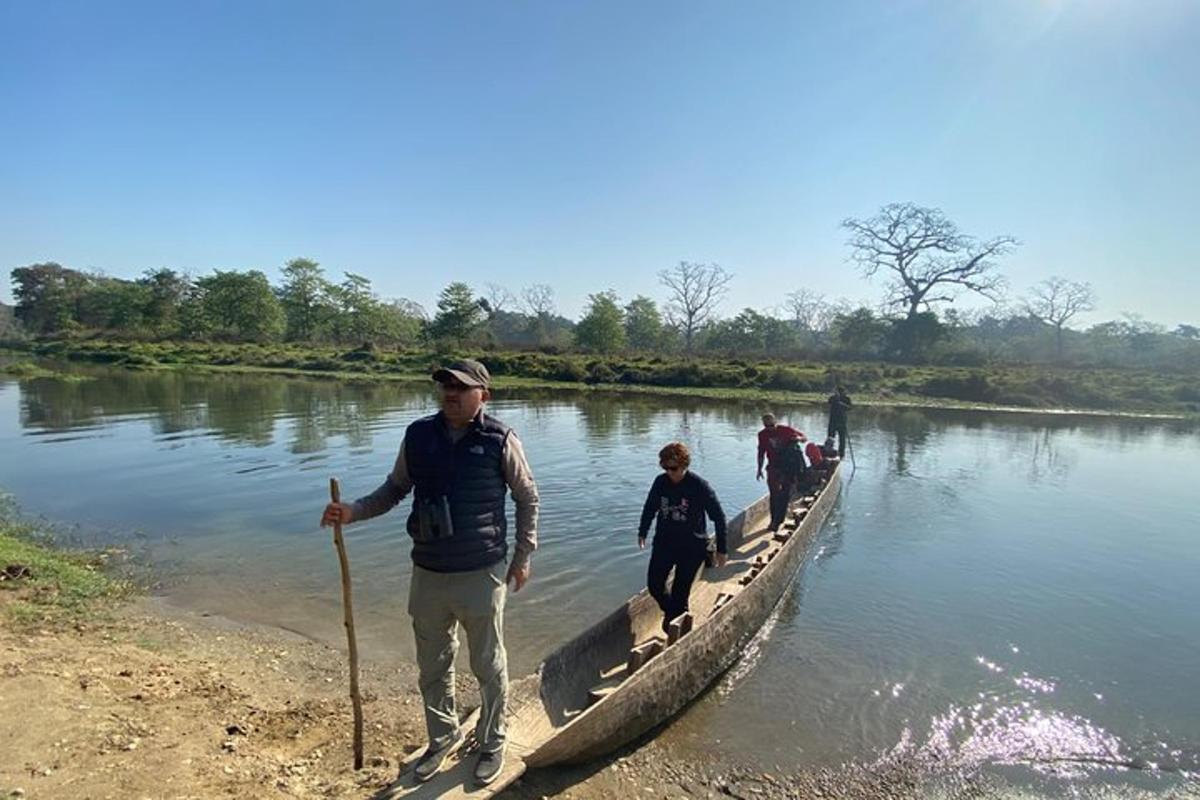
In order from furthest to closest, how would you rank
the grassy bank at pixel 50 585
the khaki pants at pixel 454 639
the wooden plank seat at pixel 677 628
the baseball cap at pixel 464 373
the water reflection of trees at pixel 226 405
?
the water reflection of trees at pixel 226 405
the grassy bank at pixel 50 585
the wooden plank seat at pixel 677 628
the khaki pants at pixel 454 639
the baseball cap at pixel 464 373

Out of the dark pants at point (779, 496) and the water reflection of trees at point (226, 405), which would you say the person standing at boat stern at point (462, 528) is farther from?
the water reflection of trees at point (226, 405)

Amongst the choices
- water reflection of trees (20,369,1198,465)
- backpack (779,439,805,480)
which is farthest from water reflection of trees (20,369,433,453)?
backpack (779,439,805,480)

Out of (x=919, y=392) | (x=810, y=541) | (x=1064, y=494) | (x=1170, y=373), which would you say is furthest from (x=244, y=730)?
(x=1170, y=373)

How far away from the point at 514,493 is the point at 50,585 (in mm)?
6555

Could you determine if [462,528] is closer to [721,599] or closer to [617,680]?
[617,680]

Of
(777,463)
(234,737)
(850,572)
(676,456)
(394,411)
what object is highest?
(676,456)

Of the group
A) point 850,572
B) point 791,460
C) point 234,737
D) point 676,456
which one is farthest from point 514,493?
point 850,572

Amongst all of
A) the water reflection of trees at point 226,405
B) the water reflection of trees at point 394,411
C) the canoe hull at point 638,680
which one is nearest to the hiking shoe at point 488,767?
the canoe hull at point 638,680

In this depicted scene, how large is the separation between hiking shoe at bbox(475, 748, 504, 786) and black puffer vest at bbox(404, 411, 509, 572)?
1192mm

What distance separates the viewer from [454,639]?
4074 mm

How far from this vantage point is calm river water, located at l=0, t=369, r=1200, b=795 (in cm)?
589

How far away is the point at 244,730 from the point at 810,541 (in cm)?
820

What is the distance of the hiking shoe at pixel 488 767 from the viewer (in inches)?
154

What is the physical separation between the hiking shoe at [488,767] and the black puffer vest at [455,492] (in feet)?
3.91
